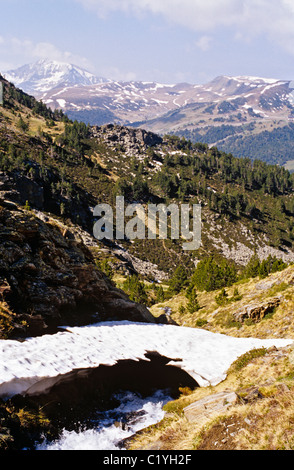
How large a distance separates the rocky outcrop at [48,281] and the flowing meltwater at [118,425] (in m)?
6.12

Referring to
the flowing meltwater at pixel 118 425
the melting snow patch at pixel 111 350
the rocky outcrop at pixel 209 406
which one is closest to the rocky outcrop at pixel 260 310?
the melting snow patch at pixel 111 350

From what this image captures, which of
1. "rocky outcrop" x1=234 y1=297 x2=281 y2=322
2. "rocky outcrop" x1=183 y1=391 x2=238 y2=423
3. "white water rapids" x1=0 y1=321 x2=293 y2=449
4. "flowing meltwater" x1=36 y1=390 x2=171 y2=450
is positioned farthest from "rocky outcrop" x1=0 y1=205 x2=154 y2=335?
"rocky outcrop" x1=234 y1=297 x2=281 y2=322

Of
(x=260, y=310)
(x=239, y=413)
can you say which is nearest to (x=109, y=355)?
(x=239, y=413)

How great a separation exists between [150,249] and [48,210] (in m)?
56.8

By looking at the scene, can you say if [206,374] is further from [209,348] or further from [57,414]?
[57,414]

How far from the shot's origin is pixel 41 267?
1792 cm

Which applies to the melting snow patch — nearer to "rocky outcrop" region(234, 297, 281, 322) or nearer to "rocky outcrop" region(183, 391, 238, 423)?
"rocky outcrop" region(183, 391, 238, 423)

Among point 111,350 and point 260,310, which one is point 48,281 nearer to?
point 111,350

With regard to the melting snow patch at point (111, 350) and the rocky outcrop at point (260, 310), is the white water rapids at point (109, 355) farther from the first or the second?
the rocky outcrop at point (260, 310)

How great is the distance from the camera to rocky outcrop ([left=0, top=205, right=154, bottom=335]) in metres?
15.6

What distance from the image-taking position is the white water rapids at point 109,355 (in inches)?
421

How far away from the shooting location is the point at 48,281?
1820 centimetres

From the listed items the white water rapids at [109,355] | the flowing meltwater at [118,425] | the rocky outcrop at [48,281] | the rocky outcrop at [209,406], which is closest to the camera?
the flowing meltwater at [118,425]

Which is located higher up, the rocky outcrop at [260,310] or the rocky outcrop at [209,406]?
the rocky outcrop at [209,406]
